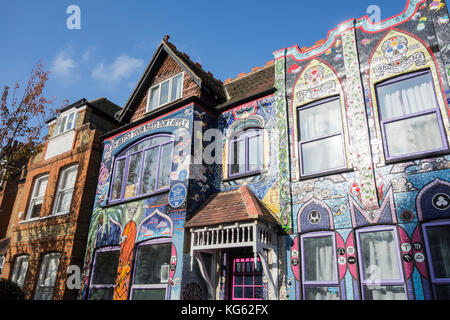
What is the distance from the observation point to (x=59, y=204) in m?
14.3

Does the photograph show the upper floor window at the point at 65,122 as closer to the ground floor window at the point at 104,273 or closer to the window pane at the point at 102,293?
the ground floor window at the point at 104,273

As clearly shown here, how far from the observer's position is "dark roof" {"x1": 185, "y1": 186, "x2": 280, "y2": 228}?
842 centimetres

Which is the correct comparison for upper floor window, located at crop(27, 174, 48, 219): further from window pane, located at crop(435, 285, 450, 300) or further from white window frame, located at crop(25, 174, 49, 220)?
window pane, located at crop(435, 285, 450, 300)

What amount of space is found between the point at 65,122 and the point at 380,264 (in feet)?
49.0

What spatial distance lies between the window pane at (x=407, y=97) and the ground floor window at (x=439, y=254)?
9.10 feet

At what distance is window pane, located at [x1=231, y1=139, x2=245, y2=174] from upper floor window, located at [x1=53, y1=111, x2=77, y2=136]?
9005 mm

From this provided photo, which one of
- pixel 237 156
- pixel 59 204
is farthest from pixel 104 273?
pixel 237 156

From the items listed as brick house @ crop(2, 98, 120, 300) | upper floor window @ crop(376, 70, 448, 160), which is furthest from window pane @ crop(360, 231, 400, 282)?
brick house @ crop(2, 98, 120, 300)

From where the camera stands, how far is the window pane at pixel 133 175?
11.7 meters

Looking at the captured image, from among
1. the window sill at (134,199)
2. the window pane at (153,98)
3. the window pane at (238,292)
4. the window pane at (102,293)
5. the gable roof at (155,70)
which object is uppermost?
the gable roof at (155,70)

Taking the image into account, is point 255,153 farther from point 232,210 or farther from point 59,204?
point 59,204

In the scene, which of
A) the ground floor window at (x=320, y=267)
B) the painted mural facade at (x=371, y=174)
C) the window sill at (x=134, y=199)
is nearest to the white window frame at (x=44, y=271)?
the window sill at (x=134, y=199)

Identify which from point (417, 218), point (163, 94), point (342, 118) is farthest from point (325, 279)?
point (163, 94)
